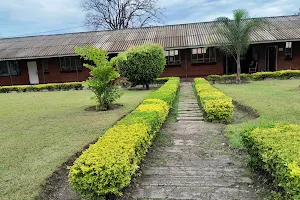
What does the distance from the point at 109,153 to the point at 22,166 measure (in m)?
1.72

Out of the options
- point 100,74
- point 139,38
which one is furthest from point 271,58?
point 100,74

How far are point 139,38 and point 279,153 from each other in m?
19.9

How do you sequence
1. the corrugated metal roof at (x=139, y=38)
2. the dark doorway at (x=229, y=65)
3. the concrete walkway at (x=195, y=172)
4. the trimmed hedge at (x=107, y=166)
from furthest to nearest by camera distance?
the dark doorway at (x=229, y=65), the corrugated metal roof at (x=139, y=38), the concrete walkway at (x=195, y=172), the trimmed hedge at (x=107, y=166)

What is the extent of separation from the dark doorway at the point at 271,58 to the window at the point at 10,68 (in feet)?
64.2

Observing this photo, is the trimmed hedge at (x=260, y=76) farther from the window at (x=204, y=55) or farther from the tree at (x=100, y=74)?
the tree at (x=100, y=74)

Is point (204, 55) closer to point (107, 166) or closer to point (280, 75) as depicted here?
point (280, 75)

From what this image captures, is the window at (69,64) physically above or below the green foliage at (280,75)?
above

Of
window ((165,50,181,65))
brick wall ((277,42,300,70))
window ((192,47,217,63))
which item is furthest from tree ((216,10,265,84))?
brick wall ((277,42,300,70))

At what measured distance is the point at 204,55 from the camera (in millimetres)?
20109

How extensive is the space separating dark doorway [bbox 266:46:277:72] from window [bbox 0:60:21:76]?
1957cm

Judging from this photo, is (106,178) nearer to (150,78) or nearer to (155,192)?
(155,192)

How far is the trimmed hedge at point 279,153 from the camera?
2.45m

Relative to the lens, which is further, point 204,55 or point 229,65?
point 229,65

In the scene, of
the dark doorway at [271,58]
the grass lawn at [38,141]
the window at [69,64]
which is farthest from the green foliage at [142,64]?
the dark doorway at [271,58]
